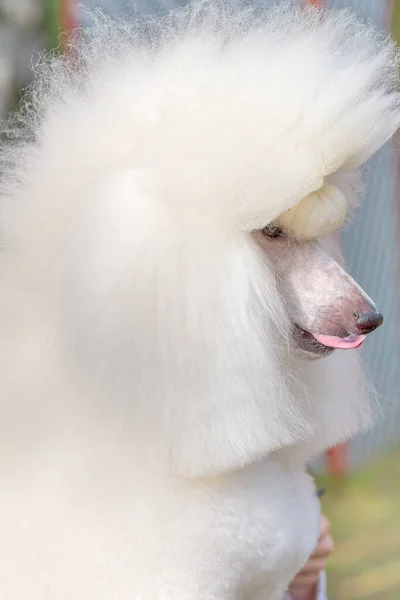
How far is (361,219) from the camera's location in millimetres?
1416

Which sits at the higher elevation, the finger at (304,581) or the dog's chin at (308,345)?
the dog's chin at (308,345)

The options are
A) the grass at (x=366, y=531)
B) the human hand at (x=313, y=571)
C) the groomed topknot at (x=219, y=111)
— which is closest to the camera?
the groomed topknot at (x=219, y=111)

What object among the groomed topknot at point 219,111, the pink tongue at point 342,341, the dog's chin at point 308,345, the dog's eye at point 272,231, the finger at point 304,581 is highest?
the groomed topknot at point 219,111

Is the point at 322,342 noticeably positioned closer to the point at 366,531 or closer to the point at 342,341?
the point at 342,341

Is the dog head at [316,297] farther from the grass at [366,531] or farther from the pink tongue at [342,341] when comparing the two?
the grass at [366,531]

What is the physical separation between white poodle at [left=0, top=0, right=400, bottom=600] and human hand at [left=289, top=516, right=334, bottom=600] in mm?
233

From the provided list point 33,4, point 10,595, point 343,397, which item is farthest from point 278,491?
point 33,4

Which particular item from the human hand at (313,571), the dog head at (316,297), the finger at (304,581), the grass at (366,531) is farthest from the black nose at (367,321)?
the grass at (366,531)

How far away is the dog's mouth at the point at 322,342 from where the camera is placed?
22.3 inches

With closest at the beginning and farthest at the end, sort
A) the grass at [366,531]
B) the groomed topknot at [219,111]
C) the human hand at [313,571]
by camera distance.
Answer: the groomed topknot at [219,111] → the human hand at [313,571] → the grass at [366,531]

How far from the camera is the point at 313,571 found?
2.87ft

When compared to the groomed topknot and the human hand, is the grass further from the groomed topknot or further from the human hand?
the groomed topknot

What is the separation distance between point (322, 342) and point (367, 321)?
4cm

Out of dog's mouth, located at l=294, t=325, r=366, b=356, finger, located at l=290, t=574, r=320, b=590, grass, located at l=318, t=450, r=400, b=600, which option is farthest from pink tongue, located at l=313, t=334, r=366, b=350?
grass, located at l=318, t=450, r=400, b=600
